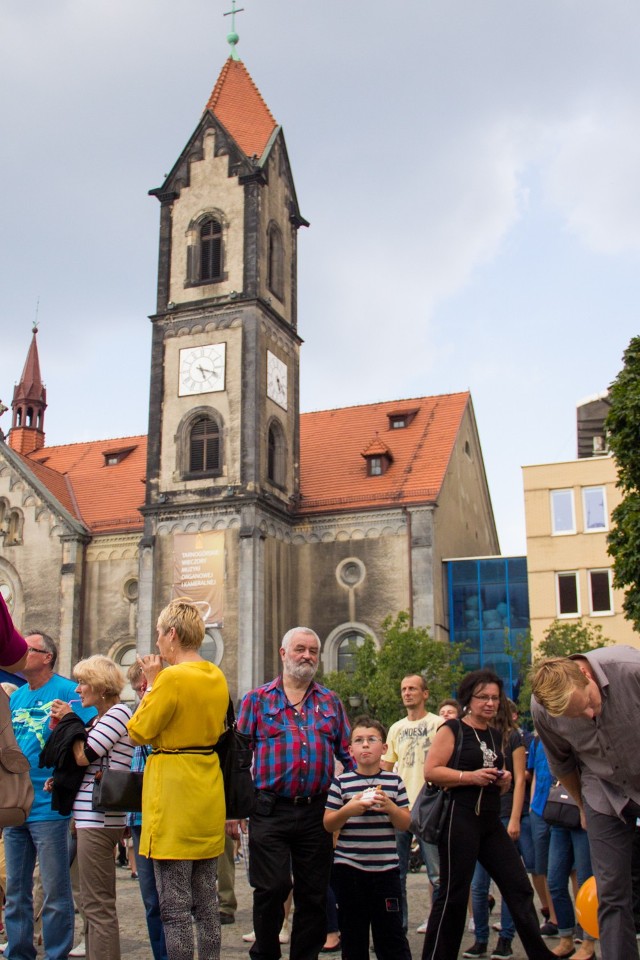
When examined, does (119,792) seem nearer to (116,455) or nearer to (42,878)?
(42,878)

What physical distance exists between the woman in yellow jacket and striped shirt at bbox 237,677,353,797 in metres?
0.63

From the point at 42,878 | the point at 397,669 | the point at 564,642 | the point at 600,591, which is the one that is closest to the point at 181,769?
the point at 42,878

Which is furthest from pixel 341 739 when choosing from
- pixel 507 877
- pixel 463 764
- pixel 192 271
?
pixel 192 271

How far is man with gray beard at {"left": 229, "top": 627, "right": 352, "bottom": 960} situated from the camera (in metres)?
6.45

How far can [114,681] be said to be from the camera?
7.47 meters

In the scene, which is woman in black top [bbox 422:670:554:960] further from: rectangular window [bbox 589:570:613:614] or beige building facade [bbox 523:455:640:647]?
rectangular window [bbox 589:570:613:614]

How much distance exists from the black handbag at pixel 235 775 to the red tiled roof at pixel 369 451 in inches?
1077

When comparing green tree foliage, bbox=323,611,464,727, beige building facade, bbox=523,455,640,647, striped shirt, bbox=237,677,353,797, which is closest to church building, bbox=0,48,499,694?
beige building facade, bbox=523,455,640,647

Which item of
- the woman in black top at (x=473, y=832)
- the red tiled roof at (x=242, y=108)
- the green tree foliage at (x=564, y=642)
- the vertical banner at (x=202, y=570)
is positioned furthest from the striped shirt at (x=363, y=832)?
the red tiled roof at (x=242, y=108)

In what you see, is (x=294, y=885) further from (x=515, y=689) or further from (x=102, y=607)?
(x=102, y=607)

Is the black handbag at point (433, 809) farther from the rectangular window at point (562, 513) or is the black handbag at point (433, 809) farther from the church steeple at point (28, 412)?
the church steeple at point (28, 412)

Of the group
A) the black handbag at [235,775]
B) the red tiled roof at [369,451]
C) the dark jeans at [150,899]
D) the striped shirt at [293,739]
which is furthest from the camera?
the red tiled roof at [369,451]

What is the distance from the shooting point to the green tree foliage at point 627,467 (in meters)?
23.3

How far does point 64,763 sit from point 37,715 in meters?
0.96
